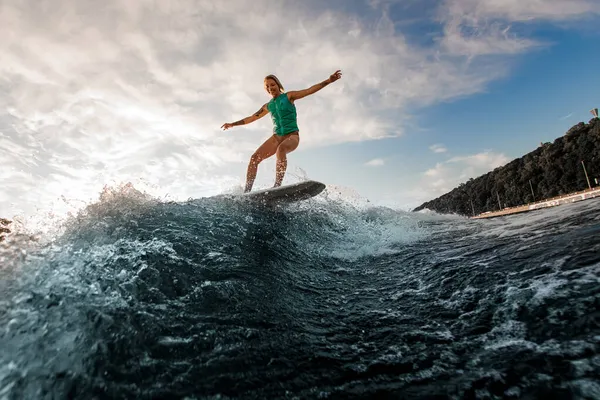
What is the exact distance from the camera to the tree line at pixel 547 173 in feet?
123

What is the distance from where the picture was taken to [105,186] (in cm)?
526

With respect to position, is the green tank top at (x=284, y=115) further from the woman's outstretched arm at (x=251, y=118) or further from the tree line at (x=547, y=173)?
the tree line at (x=547, y=173)

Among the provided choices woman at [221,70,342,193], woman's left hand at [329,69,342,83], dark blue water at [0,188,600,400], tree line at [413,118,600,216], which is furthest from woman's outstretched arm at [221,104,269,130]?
tree line at [413,118,600,216]

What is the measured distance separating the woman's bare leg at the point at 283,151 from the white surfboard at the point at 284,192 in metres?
0.51

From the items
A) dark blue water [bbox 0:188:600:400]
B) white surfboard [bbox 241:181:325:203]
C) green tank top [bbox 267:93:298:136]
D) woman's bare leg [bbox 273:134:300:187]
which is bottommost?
dark blue water [bbox 0:188:600:400]

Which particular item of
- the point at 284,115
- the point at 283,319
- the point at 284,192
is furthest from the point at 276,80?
the point at 283,319

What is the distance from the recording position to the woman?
288 inches

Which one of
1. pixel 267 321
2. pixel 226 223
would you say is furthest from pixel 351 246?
pixel 267 321

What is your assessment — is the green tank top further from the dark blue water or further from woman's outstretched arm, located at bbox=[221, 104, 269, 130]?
the dark blue water

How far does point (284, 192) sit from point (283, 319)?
13.8 feet

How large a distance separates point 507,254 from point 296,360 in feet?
9.40

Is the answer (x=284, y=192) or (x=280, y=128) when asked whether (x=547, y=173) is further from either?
(x=284, y=192)

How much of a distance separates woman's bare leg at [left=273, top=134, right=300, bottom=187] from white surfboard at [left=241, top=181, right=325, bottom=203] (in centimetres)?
51

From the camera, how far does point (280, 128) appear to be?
7523mm
